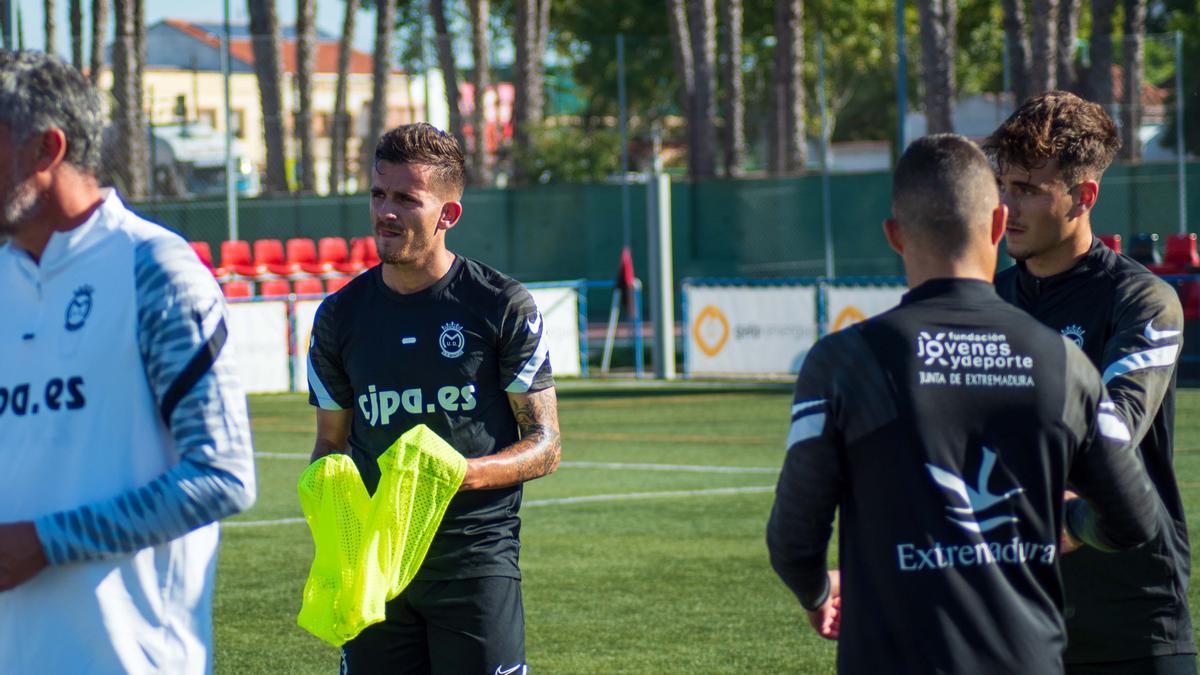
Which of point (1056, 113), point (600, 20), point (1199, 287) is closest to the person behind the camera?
point (1056, 113)

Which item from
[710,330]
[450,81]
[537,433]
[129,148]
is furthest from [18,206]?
[450,81]

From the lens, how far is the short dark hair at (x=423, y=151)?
4836 mm

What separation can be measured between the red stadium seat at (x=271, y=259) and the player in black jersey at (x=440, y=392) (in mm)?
23499

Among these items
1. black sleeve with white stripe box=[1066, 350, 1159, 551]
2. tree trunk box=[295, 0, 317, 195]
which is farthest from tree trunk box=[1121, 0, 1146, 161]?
black sleeve with white stripe box=[1066, 350, 1159, 551]

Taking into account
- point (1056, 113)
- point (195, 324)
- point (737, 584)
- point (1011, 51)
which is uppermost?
point (1011, 51)

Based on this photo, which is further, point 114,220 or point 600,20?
point 600,20

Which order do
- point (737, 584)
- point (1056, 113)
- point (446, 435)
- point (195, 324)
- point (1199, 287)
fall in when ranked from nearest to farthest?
point (195, 324) → point (1056, 113) → point (446, 435) → point (737, 584) → point (1199, 287)

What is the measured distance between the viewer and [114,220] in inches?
121

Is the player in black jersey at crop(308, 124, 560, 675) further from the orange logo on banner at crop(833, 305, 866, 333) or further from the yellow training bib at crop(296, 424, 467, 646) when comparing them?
the orange logo on banner at crop(833, 305, 866, 333)

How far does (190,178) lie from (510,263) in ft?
19.9

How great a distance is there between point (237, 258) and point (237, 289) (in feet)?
5.90

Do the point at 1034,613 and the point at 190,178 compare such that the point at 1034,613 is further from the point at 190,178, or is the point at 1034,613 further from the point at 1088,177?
Answer: the point at 190,178

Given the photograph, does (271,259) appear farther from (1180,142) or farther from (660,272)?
(1180,142)

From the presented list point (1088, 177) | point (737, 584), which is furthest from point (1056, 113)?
point (737, 584)
